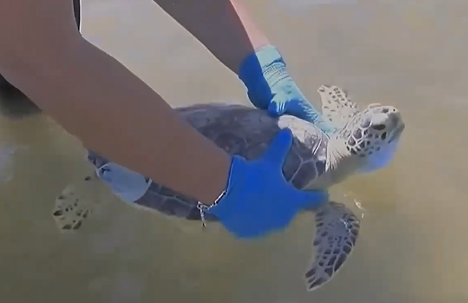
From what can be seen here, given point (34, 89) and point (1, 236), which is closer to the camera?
point (34, 89)

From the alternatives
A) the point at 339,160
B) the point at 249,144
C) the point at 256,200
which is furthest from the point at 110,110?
the point at 339,160

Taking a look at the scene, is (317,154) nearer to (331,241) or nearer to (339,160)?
(339,160)

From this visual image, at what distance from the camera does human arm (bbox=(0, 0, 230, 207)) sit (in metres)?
0.84

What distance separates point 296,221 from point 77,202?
44 cm

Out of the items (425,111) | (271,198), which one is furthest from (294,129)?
(425,111)

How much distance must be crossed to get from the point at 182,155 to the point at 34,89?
0.22 meters

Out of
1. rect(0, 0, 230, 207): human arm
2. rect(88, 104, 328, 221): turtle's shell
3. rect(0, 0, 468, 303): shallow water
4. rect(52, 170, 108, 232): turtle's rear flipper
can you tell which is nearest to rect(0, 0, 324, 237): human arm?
rect(0, 0, 230, 207): human arm

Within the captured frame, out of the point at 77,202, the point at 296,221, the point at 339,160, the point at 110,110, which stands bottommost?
the point at 296,221

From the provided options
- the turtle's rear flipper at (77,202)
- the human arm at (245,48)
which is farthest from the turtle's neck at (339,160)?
the turtle's rear flipper at (77,202)

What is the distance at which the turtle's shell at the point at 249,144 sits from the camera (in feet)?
3.92

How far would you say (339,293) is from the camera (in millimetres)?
1197

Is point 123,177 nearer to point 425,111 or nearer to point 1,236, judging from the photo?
point 1,236

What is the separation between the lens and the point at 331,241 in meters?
1.19

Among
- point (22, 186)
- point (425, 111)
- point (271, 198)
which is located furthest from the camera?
point (425, 111)
